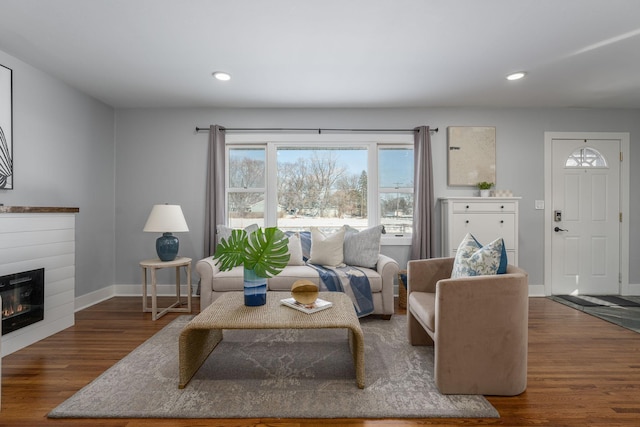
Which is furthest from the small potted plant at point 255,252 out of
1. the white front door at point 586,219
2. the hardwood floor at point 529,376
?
the white front door at point 586,219

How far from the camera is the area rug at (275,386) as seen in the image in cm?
165

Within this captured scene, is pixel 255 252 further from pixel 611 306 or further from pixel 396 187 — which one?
pixel 611 306

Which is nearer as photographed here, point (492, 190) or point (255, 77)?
point (255, 77)

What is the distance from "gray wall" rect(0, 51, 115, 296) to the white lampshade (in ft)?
3.02

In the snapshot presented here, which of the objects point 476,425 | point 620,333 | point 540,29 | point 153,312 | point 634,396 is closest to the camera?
point 476,425

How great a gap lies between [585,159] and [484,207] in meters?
1.69

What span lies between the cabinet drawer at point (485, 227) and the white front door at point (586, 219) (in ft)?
2.81

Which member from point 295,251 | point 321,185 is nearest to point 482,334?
point 295,251

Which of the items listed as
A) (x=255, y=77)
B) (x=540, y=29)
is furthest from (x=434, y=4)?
(x=255, y=77)

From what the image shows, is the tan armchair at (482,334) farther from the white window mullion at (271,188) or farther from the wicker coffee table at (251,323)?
the white window mullion at (271,188)

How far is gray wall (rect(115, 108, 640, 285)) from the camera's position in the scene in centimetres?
403

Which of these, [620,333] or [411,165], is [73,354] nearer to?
[411,165]

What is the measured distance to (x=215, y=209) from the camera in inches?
153

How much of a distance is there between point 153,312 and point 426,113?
3921 mm
